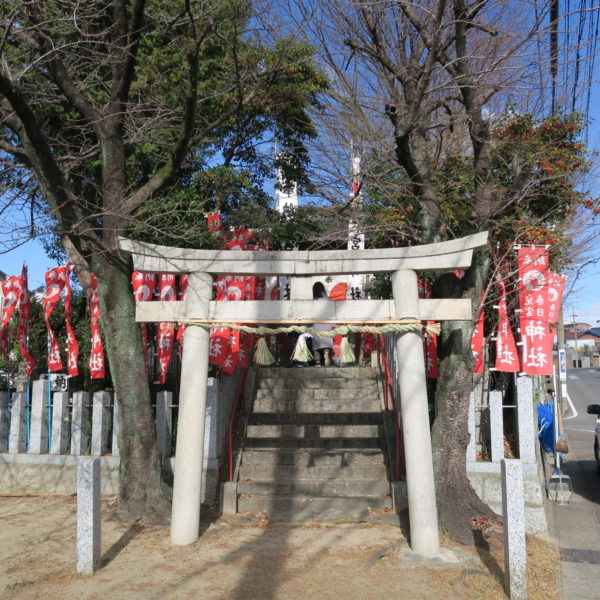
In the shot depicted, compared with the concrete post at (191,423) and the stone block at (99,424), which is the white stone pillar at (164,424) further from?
the concrete post at (191,423)

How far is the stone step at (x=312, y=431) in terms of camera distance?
9.61 metres

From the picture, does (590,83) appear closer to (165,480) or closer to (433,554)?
(433,554)

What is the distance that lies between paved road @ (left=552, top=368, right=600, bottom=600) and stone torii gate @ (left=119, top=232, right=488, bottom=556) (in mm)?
1551

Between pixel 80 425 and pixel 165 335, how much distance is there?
206 cm

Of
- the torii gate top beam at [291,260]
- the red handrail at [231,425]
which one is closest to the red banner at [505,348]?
the torii gate top beam at [291,260]

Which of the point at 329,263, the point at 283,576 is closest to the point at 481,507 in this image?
the point at 283,576

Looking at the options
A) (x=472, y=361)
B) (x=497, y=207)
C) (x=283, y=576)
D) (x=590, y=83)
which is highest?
(x=590, y=83)

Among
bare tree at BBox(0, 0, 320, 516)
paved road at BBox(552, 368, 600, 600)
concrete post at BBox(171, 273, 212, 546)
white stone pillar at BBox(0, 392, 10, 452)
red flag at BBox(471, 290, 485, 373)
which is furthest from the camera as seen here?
white stone pillar at BBox(0, 392, 10, 452)

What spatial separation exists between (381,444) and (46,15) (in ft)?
27.4

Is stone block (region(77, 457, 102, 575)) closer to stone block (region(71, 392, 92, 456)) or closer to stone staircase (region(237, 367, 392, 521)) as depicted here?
stone staircase (region(237, 367, 392, 521))

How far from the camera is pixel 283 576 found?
6.13 m

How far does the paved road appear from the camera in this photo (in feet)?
20.7

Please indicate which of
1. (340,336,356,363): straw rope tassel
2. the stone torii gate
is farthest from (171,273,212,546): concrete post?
(340,336,356,363): straw rope tassel

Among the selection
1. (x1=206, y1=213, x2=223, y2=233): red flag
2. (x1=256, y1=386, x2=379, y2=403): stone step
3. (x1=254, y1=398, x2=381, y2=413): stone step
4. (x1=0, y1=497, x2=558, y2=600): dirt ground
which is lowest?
(x1=0, y1=497, x2=558, y2=600): dirt ground
